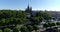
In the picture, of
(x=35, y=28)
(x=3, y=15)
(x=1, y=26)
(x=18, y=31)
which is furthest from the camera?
(x=3, y=15)

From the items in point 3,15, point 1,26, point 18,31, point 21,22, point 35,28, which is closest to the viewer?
point 18,31

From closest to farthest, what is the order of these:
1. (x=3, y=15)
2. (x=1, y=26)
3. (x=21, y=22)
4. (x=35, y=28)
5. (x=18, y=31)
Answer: (x=18, y=31) < (x=35, y=28) < (x=1, y=26) < (x=21, y=22) < (x=3, y=15)

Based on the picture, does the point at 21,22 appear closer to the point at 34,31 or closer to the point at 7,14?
the point at 34,31

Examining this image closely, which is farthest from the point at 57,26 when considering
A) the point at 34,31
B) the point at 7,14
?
the point at 7,14

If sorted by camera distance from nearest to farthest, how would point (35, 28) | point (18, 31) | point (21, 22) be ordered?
point (18, 31) → point (35, 28) → point (21, 22)

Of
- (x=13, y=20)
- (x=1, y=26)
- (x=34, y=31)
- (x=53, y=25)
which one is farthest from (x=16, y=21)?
(x=53, y=25)

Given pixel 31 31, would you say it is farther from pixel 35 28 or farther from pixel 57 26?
pixel 57 26

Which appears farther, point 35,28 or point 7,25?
point 7,25

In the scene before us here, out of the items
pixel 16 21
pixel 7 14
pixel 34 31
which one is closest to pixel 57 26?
pixel 34 31

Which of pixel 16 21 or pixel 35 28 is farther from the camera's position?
pixel 16 21
